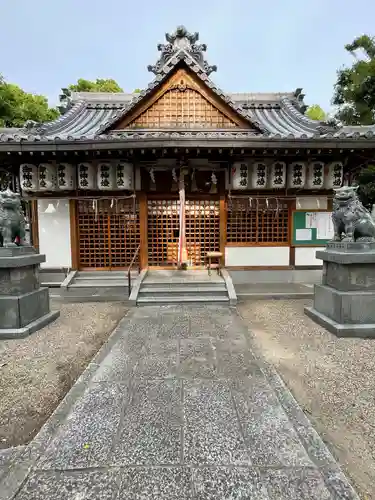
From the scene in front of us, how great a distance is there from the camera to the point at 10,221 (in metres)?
6.29

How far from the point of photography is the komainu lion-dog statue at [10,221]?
624cm

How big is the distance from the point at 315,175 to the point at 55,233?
9.44 meters

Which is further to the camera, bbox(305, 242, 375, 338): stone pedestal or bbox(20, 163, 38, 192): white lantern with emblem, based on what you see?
bbox(20, 163, 38, 192): white lantern with emblem

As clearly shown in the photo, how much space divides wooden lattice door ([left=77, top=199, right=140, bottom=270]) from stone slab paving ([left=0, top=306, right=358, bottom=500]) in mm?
5956

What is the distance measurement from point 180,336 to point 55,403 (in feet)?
8.67

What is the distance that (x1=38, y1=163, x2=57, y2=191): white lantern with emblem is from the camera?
9617mm

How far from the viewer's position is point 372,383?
4.05m

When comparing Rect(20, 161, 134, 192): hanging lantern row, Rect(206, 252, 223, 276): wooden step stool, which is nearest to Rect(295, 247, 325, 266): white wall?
Rect(206, 252, 223, 276): wooden step stool

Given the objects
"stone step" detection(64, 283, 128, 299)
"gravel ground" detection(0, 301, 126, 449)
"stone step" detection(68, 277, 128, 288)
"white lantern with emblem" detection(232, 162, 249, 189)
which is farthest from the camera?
"white lantern with emblem" detection(232, 162, 249, 189)

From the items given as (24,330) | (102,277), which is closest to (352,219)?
(24,330)

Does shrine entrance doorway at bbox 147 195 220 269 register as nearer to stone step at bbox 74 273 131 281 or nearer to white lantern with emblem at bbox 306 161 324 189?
stone step at bbox 74 273 131 281

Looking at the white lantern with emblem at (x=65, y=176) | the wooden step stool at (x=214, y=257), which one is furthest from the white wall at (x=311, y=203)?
the white lantern with emblem at (x=65, y=176)

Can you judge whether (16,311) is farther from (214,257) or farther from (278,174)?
(278,174)

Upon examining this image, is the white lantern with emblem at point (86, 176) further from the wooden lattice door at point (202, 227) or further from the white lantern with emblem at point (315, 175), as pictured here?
the white lantern with emblem at point (315, 175)
